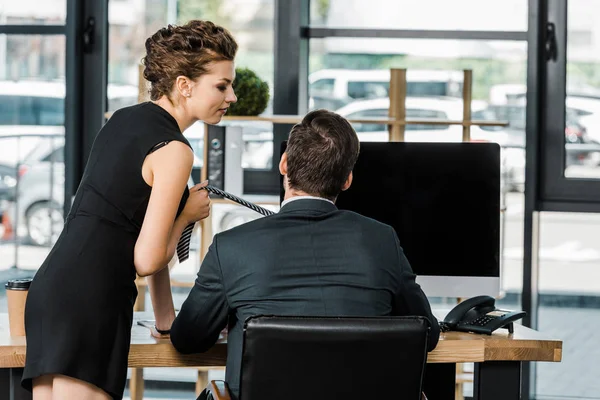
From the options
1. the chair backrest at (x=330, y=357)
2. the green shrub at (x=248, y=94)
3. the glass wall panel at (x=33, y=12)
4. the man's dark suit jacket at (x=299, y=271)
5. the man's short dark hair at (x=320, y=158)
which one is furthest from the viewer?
the glass wall panel at (x=33, y=12)

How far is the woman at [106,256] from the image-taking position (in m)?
2.02

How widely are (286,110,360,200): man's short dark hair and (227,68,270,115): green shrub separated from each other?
1.62 metres

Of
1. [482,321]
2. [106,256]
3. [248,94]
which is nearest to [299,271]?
[106,256]

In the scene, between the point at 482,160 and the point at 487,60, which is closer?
the point at 482,160

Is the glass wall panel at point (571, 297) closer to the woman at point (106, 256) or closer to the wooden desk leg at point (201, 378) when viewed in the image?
the wooden desk leg at point (201, 378)

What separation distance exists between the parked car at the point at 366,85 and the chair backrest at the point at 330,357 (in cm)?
237

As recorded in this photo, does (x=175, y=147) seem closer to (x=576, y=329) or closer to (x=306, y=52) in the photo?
(x=306, y=52)

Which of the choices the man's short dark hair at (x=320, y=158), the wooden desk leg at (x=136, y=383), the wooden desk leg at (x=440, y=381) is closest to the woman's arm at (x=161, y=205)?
the man's short dark hair at (x=320, y=158)

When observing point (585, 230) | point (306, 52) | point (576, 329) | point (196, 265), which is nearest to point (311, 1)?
point (306, 52)

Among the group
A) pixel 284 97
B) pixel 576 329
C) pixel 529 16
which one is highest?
pixel 529 16

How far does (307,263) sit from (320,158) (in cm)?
25

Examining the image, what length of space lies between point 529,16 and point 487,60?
0.25 meters

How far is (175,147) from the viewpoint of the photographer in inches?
81.1

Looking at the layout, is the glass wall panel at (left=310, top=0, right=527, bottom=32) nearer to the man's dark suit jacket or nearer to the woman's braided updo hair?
the woman's braided updo hair
